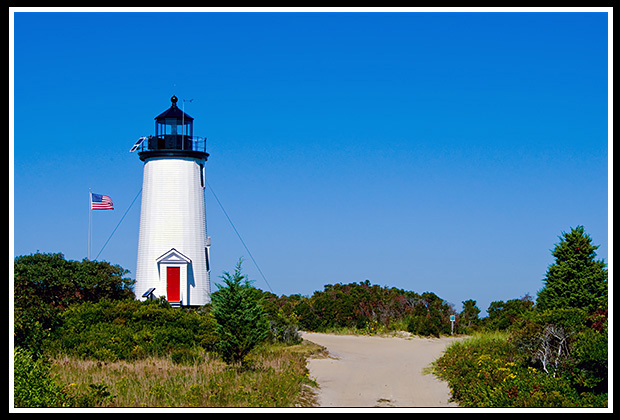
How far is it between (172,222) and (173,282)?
2.54m

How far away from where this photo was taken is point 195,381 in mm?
15516

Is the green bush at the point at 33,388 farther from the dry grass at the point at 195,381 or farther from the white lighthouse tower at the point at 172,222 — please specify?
the white lighthouse tower at the point at 172,222

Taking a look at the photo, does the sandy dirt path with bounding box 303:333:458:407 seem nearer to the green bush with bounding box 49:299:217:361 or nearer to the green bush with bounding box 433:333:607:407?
the green bush with bounding box 433:333:607:407

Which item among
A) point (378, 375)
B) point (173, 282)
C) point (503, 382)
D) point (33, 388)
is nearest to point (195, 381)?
point (33, 388)

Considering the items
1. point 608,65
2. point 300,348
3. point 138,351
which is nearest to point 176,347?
point 138,351

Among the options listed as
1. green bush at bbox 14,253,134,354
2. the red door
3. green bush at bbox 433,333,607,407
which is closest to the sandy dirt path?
green bush at bbox 433,333,607,407

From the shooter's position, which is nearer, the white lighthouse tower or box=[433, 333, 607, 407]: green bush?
box=[433, 333, 607, 407]: green bush

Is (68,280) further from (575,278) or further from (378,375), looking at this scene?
(575,278)

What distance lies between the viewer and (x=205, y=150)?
30.2 m

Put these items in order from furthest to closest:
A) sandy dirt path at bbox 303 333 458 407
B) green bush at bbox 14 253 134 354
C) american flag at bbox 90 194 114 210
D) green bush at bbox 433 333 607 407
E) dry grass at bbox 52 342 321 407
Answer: american flag at bbox 90 194 114 210
green bush at bbox 14 253 134 354
sandy dirt path at bbox 303 333 458 407
dry grass at bbox 52 342 321 407
green bush at bbox 433 333 607 407

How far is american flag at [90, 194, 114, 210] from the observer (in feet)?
90.9

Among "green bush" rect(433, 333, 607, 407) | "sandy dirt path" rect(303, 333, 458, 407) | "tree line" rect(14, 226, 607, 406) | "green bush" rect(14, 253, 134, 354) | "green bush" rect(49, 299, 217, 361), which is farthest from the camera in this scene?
"green bush" rect(14, 253, 134, 354)

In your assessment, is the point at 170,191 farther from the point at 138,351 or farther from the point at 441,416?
the point at 441,416

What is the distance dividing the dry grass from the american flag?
31.6ft
